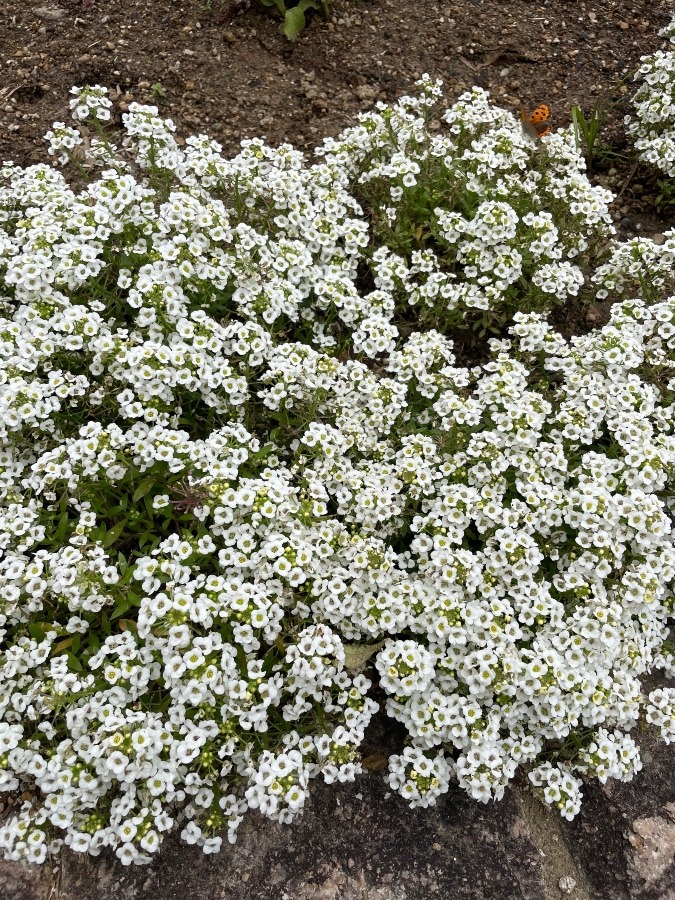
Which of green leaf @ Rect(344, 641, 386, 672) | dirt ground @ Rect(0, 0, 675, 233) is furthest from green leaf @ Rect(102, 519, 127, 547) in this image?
dirt ground @ Rect(0, 0, 675, 233)

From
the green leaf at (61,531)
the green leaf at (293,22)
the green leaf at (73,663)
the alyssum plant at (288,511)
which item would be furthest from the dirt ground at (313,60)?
the green leaf at (73,663)

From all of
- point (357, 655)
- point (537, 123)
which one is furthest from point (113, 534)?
point (537, 123)

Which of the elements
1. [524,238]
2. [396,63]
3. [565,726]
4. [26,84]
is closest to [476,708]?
[565,726]

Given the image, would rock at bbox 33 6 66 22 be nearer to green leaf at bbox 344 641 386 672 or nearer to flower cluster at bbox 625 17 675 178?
flower cluster at bbox 625 17 675 178

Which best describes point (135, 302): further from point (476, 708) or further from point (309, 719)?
point (476, 708)

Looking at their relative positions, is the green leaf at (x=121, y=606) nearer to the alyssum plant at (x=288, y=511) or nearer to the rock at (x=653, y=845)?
the alyssum plant at (x=288, y=511)

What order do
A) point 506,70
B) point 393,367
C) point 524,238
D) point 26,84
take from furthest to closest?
point 506,70, point 26,84, point 524,238, point 393,367

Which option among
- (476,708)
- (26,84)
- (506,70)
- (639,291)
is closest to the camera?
(476,708)

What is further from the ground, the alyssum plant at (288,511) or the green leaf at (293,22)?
the green leaf at (293,22)
